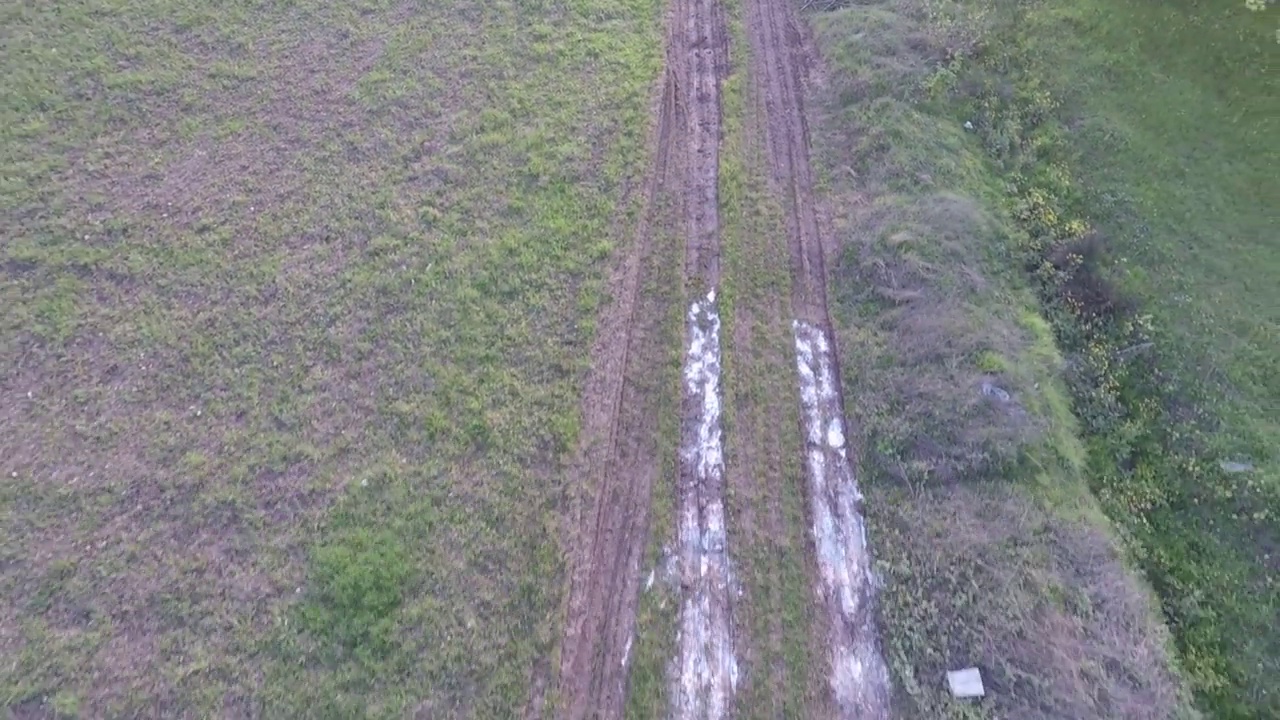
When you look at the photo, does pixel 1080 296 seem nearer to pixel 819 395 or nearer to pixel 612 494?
pixel 819 395

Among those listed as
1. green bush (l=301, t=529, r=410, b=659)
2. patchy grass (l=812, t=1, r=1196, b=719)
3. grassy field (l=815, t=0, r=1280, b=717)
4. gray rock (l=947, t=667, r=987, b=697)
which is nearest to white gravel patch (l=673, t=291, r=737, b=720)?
patchy grass (l=812, t=1, r=1196, b=719)

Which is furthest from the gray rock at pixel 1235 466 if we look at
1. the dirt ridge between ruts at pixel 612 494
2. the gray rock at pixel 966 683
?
the dirt ridge between ruts at pixel 612 494

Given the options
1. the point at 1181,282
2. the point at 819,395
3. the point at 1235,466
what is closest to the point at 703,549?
the point at 819,395

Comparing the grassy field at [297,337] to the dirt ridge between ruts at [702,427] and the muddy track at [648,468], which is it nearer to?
the muddy track at [648,468]

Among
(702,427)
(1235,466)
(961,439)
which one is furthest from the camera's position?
(702,427)

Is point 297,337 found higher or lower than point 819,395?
A: higher

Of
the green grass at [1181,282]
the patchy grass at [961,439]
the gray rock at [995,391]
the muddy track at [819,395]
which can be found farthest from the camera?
the gray rock at [995,391]

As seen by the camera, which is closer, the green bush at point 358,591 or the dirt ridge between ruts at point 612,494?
the dirt ridge between ruts at point 612,494
